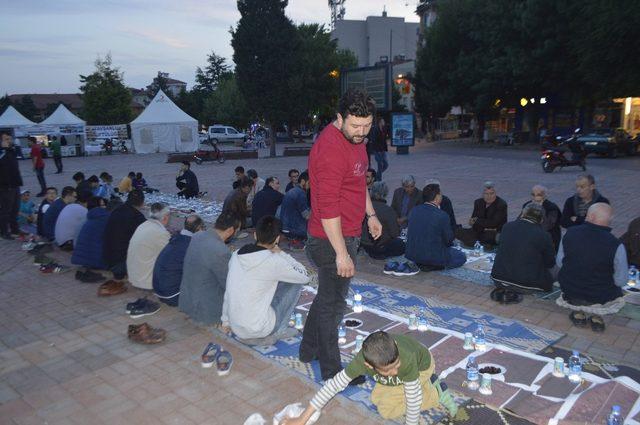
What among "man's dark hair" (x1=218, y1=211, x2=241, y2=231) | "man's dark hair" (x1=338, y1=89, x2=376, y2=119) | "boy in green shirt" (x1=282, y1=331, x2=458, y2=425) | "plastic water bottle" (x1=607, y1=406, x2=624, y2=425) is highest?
"man's dark hair" (x1=338, y1=89, x2=376, y2=119)

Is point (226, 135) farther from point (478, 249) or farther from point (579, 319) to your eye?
point (579, 319)

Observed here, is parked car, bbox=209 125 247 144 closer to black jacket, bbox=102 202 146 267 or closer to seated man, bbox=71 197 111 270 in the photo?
seated man, bbox=71 197 111 270

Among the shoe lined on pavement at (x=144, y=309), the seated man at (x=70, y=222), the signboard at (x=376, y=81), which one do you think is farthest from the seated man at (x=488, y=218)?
the signboard at (x=376, y=81)

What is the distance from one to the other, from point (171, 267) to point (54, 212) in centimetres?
486

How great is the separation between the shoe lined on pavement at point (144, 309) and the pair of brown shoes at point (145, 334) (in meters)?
0.66

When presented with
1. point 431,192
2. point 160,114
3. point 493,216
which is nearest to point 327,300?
point 431,192

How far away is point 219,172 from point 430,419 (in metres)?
21.0

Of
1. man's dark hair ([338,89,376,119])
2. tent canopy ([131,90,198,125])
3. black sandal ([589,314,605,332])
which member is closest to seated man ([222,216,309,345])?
man's dark hair ([338,89,376,119])

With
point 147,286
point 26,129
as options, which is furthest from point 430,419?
point 26,129

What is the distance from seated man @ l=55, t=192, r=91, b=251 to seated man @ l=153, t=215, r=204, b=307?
335 centimetres

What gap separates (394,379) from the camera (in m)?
3.48

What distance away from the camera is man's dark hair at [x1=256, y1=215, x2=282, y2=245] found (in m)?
4.52

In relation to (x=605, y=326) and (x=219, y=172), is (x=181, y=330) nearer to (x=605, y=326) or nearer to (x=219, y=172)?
(x=605, y=326)

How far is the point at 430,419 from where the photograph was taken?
3.79 metres
